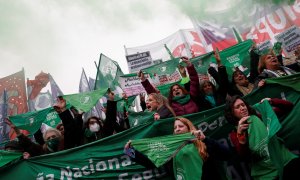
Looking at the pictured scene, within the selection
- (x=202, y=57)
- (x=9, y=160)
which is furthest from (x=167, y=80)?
(x=9, y=160)

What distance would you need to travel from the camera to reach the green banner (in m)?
4.14

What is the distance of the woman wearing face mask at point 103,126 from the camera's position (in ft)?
16.1

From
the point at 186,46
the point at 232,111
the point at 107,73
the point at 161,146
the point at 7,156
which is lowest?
the point at 161,146

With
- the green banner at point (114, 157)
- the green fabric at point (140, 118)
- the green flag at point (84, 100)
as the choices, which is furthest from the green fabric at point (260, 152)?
the green flag at point (84, 100)

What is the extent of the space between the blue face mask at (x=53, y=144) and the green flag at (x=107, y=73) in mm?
3795

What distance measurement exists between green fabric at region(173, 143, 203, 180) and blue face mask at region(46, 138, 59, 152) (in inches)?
90.4

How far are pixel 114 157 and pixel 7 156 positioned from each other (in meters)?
1.70

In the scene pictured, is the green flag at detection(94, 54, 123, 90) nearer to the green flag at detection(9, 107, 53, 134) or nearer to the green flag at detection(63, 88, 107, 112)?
the green flag at detection(9, 107, 53, 134)

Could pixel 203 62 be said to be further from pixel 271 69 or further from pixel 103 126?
pixel 103 126

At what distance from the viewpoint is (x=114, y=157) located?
4281mm

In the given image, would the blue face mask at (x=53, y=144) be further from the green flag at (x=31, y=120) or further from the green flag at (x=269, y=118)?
the green flag at (x=269, y=118)

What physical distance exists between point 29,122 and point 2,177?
2011 millimetres

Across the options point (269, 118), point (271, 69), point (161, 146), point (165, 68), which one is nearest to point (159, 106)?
point (161, 146)

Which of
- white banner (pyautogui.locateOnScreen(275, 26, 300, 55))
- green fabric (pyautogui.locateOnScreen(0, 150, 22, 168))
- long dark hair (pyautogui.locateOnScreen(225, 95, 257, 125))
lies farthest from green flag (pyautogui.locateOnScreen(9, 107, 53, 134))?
white banner (pyautogui.locateOnScreen(275, 26, 300, 55))
